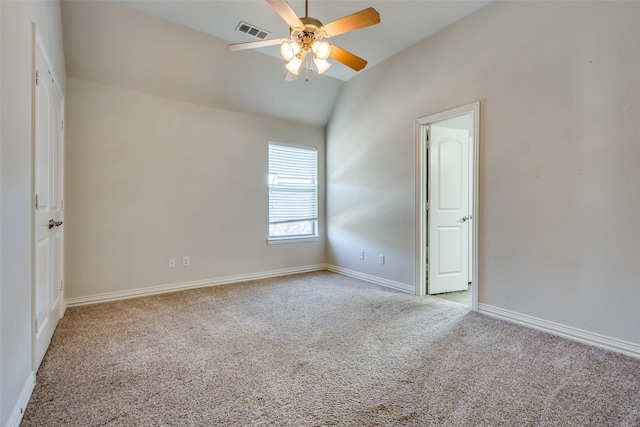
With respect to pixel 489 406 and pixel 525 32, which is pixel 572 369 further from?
pixel 525 32

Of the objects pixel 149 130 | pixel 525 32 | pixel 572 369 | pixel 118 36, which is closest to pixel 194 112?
pixel 149 130

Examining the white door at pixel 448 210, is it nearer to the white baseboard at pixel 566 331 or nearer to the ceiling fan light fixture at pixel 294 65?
the white baseboard at pixel 566 331

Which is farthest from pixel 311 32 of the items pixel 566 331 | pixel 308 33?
pixel 566 331

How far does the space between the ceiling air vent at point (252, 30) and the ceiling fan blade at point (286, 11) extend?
4.38ft

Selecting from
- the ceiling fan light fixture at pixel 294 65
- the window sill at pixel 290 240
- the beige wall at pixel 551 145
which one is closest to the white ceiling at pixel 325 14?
the beige wall at pixel 551 145

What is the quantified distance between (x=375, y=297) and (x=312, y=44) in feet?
8.94

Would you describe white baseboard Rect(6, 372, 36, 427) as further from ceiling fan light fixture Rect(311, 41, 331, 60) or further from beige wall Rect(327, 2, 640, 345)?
beige wall Rect(327, 2, 640, 345)

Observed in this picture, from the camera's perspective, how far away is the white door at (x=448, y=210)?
12.3 feet

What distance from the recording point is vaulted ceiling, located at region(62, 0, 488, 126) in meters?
2.92

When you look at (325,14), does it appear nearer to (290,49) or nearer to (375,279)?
(290,49)

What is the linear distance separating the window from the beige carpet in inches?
75.7

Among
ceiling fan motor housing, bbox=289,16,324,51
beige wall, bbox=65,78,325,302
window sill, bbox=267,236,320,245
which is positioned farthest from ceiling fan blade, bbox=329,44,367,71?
window sill, bbox=267,236,320,245

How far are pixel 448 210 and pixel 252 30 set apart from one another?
10.2 ft

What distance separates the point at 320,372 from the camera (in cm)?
196
